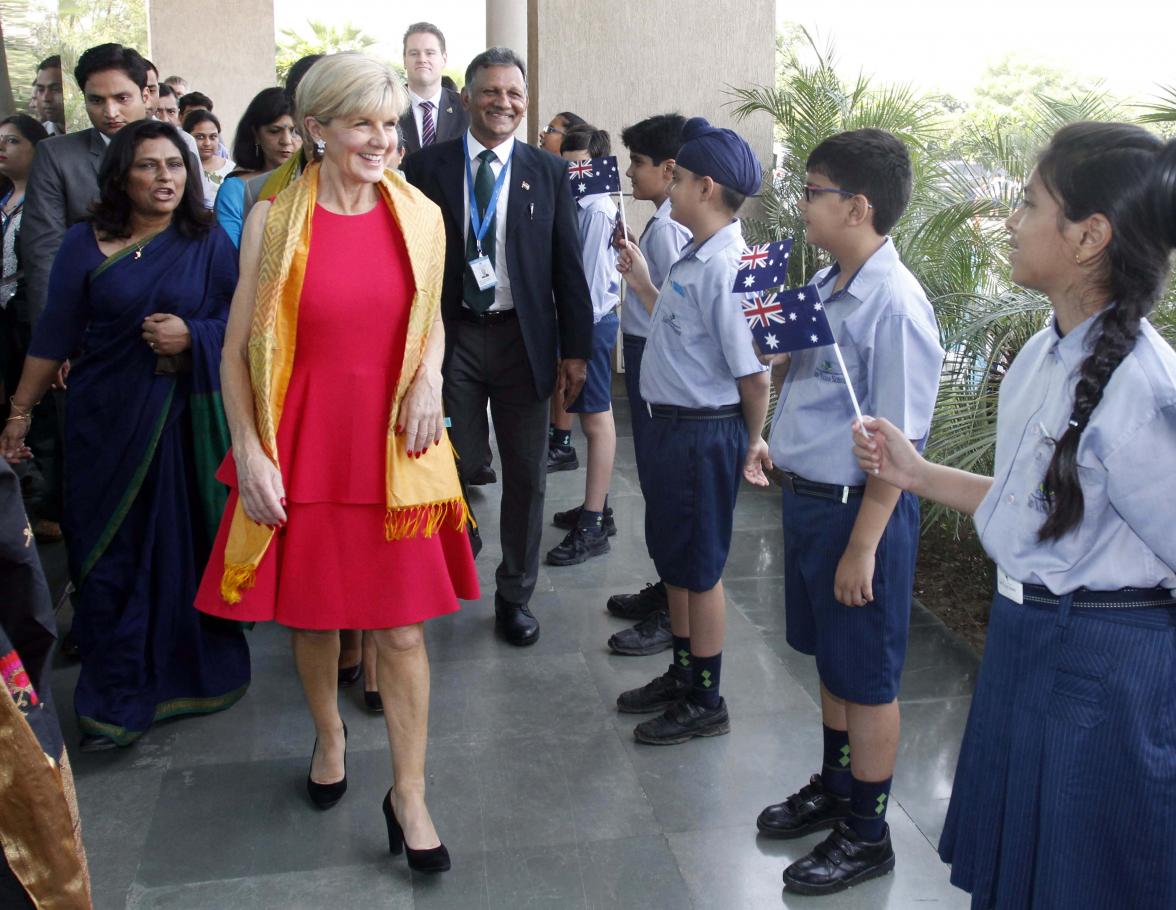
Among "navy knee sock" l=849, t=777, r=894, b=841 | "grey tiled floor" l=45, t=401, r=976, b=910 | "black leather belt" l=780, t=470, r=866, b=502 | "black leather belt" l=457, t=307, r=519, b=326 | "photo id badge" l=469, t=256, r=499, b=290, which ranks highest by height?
"photo id badge" l=469, t=256, r=499, b=290

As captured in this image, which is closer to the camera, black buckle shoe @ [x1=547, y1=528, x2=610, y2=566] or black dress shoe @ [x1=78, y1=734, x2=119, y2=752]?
black dress shoe @ [x1=78, y1=734, x2=119, y2=752]

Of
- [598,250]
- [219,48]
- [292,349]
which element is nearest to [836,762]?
[292,349]

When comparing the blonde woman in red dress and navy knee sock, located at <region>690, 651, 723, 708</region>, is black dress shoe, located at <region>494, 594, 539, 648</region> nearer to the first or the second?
navy knee sock, located at <region>690, 651, 723, 708</region>

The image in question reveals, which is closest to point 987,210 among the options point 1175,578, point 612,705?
point 612,705

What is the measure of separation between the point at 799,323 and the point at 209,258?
1.72 meters

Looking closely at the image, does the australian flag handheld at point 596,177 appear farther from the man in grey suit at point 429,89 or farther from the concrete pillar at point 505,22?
the concrete pillar at point 505,22

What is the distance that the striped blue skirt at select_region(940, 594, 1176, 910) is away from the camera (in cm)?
156

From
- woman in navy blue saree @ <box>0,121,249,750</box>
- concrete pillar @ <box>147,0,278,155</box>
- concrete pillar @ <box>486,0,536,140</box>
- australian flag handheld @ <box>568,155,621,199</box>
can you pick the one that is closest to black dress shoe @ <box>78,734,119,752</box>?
woman in navy blue saree @ <box>0,121,249,750</box>

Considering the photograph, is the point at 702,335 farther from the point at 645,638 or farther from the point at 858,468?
the point at 645,638

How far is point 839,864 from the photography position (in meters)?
2.48

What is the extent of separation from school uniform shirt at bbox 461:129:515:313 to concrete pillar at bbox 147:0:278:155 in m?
10.5

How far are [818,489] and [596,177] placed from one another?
1665 millimetres

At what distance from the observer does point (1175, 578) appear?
1.57m

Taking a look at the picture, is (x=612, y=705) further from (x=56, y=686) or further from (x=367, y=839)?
(x=56, y=686)
